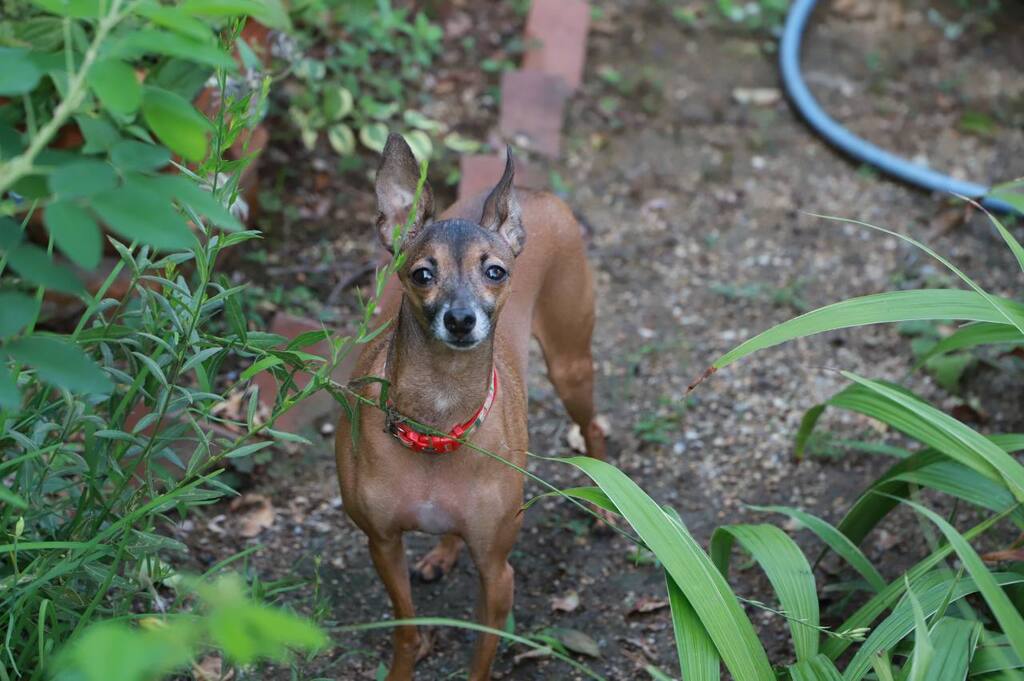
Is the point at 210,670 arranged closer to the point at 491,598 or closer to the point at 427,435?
the point at 491,598

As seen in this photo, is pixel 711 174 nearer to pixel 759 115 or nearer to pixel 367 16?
pixel 759 115

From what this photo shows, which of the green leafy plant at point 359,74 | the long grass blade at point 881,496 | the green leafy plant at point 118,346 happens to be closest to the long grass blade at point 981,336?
the long grass blade at point 881,496

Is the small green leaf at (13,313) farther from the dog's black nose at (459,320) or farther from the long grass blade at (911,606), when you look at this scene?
the long grass blade at (911,606)

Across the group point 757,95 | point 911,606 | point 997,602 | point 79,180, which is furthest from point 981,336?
point 757,95

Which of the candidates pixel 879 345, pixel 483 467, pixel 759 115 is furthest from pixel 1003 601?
pixel 759 115

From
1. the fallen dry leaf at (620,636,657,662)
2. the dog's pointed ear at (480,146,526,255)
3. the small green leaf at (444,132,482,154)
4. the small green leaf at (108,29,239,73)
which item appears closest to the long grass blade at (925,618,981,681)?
the fallen dry leaf at (620,636,657,662)

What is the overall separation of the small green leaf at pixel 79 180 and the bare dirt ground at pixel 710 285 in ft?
4.84

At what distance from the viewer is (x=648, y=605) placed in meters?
3.70

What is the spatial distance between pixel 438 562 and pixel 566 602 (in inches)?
17.6

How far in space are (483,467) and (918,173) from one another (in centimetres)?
343

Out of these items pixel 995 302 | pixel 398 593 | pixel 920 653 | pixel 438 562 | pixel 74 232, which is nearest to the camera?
pixel 74 232

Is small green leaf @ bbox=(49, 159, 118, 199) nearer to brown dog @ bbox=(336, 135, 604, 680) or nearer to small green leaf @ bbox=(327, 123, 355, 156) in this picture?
brown dog @ bbox=(336, 135, 604, 680)

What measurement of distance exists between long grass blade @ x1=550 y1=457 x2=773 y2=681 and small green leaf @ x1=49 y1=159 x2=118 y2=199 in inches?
50.4

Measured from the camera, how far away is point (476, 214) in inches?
142
